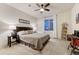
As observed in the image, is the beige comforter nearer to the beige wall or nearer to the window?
the window

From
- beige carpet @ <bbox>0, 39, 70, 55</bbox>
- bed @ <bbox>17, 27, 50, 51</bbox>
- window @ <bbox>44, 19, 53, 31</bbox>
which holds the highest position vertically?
window @ <bbox>44, 19, 53, 31</bbox>

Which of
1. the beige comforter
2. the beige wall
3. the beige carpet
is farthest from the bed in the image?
the beige wall

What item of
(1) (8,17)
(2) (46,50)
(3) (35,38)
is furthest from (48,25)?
(1) (8,17)

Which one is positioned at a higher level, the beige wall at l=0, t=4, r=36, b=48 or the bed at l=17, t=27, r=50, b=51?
the beige wall at l=0, t=4, r=36, b=48

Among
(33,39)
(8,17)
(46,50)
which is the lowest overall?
(46,50)

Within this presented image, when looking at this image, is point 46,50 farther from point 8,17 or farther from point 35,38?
point 8,17

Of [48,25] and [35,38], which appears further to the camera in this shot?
[35,38]

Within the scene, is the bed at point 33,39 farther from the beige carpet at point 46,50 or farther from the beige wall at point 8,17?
the beige wall at point 8,17

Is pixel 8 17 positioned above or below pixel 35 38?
above

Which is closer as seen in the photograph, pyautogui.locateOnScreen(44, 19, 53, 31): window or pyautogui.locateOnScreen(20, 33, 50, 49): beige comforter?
pyautogui.locateOnScreen(44, 19, 53, 31): window

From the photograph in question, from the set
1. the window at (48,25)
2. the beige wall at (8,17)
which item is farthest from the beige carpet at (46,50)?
the window at (48,25)

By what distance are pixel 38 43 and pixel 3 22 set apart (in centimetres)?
142

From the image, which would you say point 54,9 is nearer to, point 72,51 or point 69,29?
point 69,29

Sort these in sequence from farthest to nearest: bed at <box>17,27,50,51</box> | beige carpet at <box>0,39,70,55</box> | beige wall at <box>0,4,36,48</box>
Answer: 1. bed at <box>17,27,50,51</box>
2. beige wall at <box>0,4,36,48</box>
3. beige carpet at <box>0,39,70,55</box>
